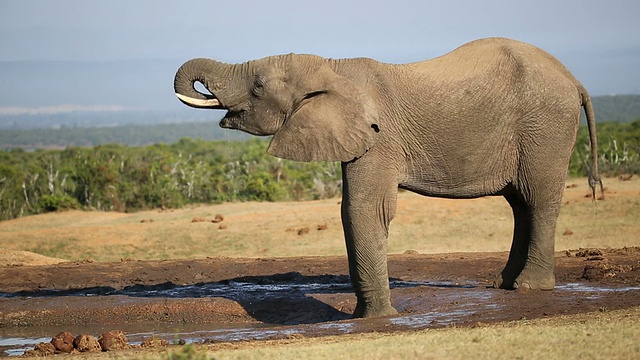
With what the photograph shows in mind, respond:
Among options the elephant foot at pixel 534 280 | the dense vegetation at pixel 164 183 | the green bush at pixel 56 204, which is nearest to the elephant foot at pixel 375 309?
the elephant foot at pixel 534 280

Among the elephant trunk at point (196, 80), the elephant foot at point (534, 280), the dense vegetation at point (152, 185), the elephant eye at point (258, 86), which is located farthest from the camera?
the dense vegetation at point (152, 185)

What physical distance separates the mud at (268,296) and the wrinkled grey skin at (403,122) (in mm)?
862

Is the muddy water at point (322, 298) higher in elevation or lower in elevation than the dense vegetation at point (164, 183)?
lower

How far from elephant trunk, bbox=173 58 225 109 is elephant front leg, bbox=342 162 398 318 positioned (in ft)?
5.48

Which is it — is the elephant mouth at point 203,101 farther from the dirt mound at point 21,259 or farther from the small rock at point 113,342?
the dirt mound at point 21,259

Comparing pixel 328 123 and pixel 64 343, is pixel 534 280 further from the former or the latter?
pixel 64 343

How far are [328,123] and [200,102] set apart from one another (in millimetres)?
1329

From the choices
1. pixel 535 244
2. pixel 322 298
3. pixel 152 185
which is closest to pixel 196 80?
pixel 322 298

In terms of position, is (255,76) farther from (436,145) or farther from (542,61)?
(542,61)

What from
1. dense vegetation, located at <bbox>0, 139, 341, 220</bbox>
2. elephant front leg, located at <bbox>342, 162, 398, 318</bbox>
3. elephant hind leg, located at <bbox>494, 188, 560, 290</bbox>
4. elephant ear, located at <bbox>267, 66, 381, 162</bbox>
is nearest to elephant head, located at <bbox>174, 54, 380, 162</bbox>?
elephant ear, located at <bbox>267, 66, 381, 162</bbox>

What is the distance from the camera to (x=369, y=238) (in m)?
11.0

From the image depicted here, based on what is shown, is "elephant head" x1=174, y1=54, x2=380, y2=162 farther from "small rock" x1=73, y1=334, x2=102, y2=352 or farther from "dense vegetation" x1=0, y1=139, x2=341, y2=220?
"dense vegetation" x1=0, y1=139, x2=341, y2=220

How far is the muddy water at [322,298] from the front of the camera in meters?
10.8

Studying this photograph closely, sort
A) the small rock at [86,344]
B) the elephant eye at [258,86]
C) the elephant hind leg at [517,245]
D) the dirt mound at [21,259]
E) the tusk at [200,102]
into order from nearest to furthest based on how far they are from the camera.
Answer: the small rock at [86,344] → the tusk at [200,102] → the elephant eye at [258,86] → the elephant hind leg at [517,245] → the dirt mound at [21,259]
